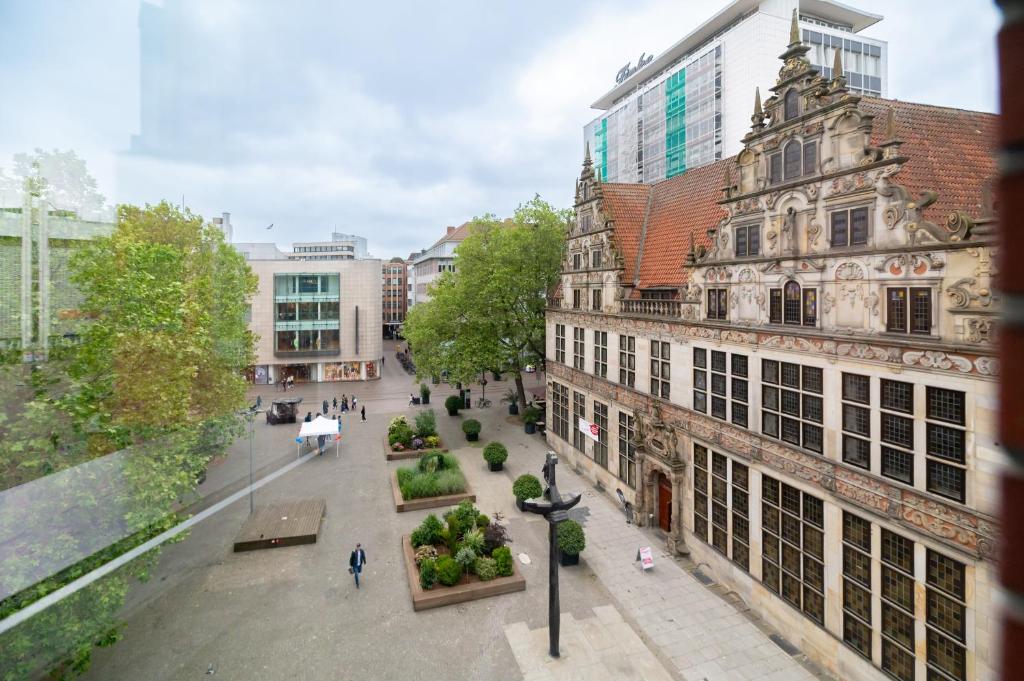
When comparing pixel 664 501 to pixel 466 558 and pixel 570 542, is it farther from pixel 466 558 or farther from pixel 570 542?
pixel 466 558

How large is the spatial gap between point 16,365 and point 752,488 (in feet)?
57.4

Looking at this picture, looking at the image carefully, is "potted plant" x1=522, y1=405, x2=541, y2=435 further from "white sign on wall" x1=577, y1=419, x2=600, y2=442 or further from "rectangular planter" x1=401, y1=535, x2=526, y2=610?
"rectangular planter" x1=401, y1=535, x2=526, y2=610

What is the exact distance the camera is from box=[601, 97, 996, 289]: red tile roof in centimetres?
1337

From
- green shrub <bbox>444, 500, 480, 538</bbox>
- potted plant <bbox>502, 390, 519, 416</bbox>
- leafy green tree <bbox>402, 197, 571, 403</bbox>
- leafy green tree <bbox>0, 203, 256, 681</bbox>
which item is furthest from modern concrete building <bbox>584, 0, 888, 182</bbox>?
leafy green tree <bbox>0, 203, 256, 681</bbox>

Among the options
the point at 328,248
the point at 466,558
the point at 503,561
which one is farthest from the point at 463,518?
the point at 328,248

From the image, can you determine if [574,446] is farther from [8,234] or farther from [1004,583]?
[1004,583]

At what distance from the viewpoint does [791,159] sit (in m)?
14.4

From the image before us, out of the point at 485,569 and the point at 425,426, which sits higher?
the point at 425,426

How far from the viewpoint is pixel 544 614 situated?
15.3m

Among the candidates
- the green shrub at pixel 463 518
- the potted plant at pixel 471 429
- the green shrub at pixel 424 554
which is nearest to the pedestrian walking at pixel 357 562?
the green shrub at pixel 424 554

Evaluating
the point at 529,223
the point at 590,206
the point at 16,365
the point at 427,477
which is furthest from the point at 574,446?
the point at 16,365

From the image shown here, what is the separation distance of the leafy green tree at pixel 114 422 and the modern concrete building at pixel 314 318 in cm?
3183

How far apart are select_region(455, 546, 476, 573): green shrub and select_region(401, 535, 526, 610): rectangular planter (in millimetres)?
583

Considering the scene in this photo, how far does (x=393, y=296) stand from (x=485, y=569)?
87353 mm
